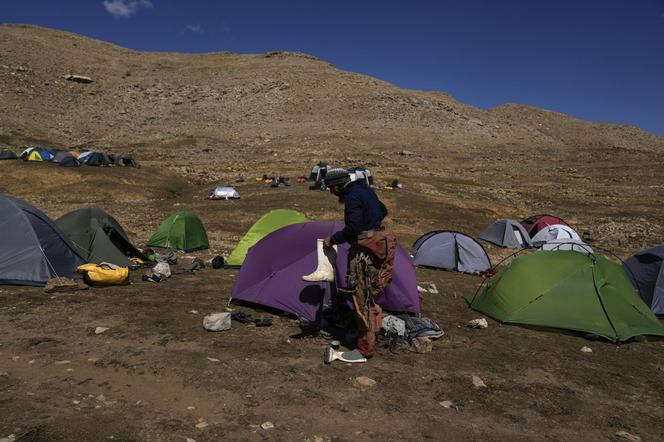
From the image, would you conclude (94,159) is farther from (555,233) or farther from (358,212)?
(358,212)

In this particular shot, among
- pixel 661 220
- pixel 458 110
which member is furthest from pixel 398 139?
pixel 661 220

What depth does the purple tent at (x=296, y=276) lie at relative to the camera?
8125mm

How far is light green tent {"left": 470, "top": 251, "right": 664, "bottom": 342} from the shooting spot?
835cm

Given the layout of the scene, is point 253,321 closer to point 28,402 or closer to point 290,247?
point 290,247

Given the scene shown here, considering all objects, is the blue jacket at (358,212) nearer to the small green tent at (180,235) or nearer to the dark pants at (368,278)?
the dark pants at (368,278)

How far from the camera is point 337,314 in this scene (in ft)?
25.8

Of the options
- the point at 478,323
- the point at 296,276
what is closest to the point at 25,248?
the point at 296,276

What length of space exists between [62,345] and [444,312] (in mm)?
6941

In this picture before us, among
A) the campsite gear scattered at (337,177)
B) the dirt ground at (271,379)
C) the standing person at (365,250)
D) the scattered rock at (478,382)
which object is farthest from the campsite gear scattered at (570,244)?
the campsite gear scattered at (337,177)

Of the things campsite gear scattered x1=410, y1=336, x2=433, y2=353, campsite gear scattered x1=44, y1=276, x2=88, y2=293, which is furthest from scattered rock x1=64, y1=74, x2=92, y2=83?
campsite gear scattered x1=410, y1=336, x2=433, y2=353

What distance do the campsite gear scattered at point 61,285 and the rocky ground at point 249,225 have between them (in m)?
0.20

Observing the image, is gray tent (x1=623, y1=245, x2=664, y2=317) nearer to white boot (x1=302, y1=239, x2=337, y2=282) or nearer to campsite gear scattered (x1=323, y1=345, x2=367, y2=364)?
campsite gear scattered (x1=323, y1=345, x2=367, y2=364)

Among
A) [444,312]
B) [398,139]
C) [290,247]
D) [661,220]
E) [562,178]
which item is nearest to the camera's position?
[290,247]

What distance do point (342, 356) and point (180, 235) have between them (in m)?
9.97
